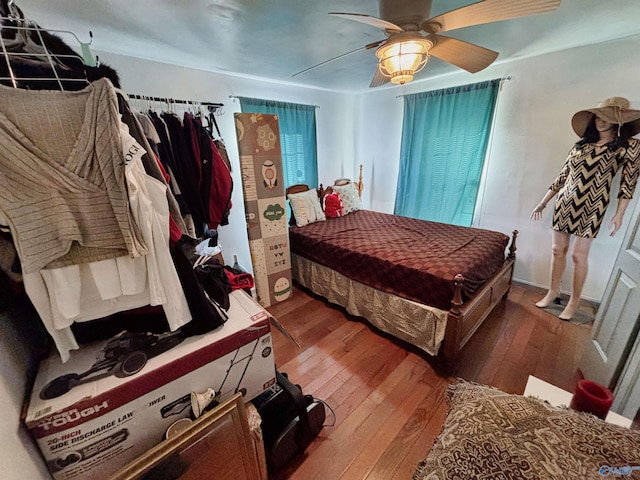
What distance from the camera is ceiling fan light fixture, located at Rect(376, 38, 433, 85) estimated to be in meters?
1.19

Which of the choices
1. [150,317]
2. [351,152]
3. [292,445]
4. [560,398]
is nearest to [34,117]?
[150,317]

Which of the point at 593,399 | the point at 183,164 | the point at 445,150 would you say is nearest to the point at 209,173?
the point at 183,164

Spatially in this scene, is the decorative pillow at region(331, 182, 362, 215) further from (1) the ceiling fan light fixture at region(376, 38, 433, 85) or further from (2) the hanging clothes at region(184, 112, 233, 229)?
(1) the ceiling fan light fixture at region(376, 38, 433, 85)

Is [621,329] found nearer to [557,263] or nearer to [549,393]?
[549,393]

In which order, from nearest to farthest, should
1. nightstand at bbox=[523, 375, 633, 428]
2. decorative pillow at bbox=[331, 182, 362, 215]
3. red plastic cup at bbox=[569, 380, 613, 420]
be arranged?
red plastic cup at bbox=[569, 380, 613, 420] < nightstand at bbox=[523, 375, 633, 428] < decorative pillow at bbox=[331, 182, 362, 215]

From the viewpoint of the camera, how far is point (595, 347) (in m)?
1.56

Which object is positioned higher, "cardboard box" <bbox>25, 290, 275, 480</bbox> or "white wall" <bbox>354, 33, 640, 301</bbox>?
"white wall" <bbox>354, 33, 640, 301</bbox>

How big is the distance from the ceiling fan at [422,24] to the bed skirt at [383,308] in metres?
1.51

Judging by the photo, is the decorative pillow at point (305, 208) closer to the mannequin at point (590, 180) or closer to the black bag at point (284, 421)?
the black bag at point (284, 421)

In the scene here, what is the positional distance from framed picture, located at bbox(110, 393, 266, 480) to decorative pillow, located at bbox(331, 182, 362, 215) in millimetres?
2713

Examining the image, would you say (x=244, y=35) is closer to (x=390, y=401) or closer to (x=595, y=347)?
(x=390, y=401)

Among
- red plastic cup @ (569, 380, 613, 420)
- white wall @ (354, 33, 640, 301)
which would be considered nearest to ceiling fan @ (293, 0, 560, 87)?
red plastic cup @ (569, 380, 613, 420)

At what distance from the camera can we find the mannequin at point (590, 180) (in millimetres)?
1869

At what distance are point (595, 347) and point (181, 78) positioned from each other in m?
3.90
